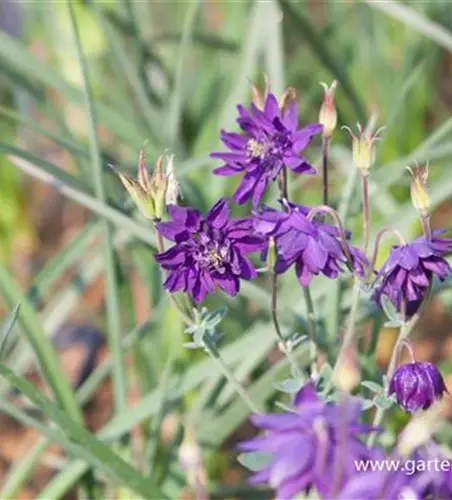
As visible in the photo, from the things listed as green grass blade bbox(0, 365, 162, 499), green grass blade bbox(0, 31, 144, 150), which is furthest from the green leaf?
green grass blade bbox(0, 31, 144, 150)

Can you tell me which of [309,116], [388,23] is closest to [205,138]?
[309,116]

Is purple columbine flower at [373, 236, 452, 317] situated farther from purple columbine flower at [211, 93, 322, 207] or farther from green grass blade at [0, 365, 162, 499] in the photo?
green grass blade at [0, 365, 162, 499]

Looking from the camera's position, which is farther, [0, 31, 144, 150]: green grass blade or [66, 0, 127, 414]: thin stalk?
[0, 31, 144, 150]: green grass blade

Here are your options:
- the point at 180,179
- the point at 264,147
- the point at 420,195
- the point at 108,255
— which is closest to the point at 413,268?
the point at 420,195

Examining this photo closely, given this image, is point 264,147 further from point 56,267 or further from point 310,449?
point 56,267

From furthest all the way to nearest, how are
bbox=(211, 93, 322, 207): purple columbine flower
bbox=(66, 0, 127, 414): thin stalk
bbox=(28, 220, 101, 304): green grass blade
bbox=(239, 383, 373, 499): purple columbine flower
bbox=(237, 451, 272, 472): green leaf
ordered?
bbox=(28, 220, 101, 304): green grass blade, bbox=(66, 0, 127, 414): thin stalk, bbox=(211, 93, 322, 207): purple columbine flower, bbox=(237, 451, 272, 472): green leaf, bbox=(239, 383, 373, 499): purple columbine flower

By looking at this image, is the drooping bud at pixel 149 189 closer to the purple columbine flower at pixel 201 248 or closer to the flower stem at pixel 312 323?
the purple columbine flower at pixel 201 248
